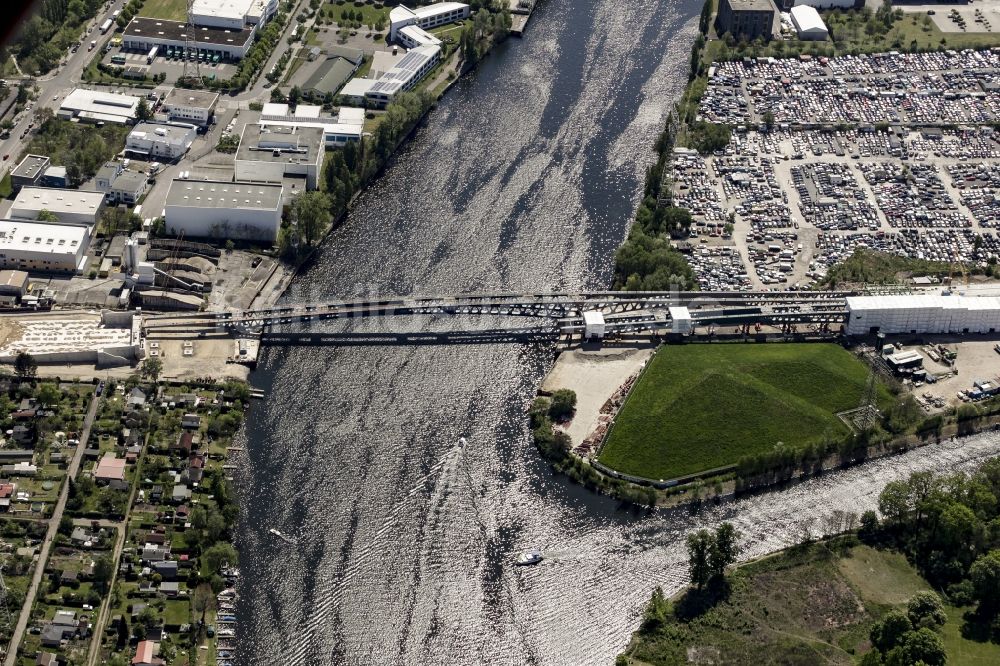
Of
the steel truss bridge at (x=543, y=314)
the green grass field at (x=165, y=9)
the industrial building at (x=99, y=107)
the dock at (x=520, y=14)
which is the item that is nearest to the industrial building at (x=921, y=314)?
the steel truss bridge at (x=543, y=314)

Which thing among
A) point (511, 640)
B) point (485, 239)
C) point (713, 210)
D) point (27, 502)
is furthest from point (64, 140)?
point (511, 640)

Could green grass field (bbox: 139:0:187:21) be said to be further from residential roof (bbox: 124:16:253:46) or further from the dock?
the dock

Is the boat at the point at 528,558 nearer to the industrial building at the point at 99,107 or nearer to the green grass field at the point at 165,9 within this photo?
the industrial building at the point at 99,107

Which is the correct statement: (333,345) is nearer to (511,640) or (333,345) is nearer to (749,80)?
(511,640)

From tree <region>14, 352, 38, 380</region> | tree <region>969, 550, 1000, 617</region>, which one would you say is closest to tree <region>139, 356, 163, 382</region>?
tree <region>14, 352, 38, 380</region>

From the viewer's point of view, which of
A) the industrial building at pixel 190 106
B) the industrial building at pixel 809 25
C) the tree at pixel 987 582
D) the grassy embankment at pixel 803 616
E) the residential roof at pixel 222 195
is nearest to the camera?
the grassy embankment at pixel 803 616
